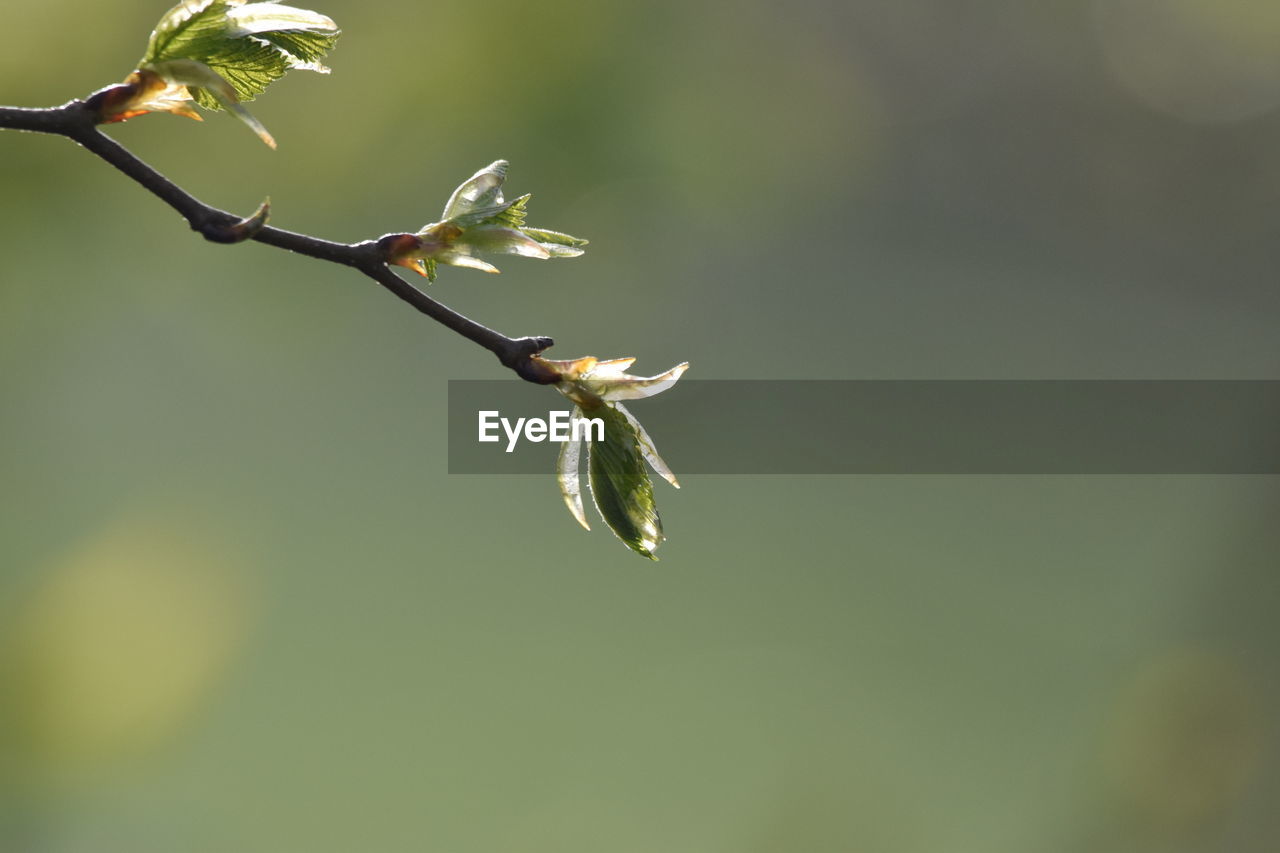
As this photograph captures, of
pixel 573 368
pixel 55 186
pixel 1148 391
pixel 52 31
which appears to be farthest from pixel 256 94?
pixel 1148 391

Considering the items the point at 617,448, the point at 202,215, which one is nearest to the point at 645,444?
the point at 617,448

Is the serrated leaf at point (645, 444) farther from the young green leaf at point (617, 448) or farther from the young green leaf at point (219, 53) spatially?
the young green leaf at point (219, 53)

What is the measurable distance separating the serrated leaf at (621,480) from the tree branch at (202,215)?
0.05 meters

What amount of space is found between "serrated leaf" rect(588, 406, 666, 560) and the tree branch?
45 mm

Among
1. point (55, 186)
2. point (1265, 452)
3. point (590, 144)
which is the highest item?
point (590, 144)

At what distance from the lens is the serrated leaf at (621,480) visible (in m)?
0.33

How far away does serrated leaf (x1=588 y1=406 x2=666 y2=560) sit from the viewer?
0.33 m

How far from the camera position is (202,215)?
29 centimetres

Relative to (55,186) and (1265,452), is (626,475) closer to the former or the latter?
(55,186)

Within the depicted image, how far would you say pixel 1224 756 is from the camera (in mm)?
1796

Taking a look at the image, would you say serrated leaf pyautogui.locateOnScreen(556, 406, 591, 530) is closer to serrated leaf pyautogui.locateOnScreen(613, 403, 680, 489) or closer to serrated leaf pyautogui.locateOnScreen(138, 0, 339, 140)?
serrated leaf pyautogui.locateOnScreen(613, 403, 680, 489)

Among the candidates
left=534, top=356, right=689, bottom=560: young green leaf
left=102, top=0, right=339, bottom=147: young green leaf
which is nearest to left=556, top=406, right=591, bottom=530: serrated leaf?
left=534, top=356, right=689, bottom=560: young green leaf

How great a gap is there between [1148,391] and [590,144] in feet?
5.64

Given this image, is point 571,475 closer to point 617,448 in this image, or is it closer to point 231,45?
point 617,448
